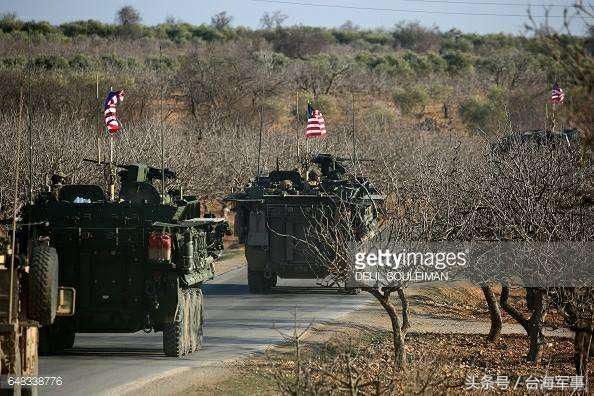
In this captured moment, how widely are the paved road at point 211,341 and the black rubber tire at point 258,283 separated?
29 centimetres

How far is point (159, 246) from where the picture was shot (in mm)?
18234

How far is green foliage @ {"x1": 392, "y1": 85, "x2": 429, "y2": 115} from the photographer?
8456 centimetres

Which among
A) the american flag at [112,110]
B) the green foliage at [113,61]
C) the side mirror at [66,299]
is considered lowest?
the side mirror at [66,299]

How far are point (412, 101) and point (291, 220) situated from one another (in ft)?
191

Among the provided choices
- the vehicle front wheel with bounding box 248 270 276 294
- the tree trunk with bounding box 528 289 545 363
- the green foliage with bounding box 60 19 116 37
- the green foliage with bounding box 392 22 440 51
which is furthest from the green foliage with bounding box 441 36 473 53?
the tree trunk with bounding box 528 289 545 363

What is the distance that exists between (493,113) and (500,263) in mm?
52419

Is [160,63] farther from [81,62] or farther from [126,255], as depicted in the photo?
[126,255]

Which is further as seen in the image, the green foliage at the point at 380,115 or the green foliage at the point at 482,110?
the green foliage at the point at 482,110

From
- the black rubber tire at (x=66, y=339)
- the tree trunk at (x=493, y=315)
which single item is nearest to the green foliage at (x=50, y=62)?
the tree trunk at (x=493, y=315)

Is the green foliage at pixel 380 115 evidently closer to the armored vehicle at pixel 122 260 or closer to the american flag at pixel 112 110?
the american flag at pixel 112 110

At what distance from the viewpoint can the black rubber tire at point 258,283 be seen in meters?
28.8

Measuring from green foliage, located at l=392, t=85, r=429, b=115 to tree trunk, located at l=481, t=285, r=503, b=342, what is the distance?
61446mm

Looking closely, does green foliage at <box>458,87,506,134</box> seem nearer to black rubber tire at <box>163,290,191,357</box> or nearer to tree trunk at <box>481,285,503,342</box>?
tree trunk at <box>481,285,503,342</box>

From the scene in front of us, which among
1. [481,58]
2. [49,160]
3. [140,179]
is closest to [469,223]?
[140,179]
